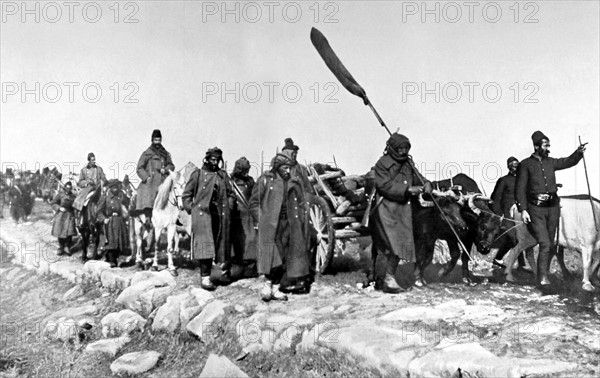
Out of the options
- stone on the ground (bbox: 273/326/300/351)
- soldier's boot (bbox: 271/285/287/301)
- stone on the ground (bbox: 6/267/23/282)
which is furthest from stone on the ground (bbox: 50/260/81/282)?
stone on the ground (bbox: 273/326/300/351)

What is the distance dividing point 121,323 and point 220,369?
2306mm

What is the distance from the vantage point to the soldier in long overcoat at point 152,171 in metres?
9.66

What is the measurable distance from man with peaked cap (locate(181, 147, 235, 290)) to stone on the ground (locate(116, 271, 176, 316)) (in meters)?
0.63

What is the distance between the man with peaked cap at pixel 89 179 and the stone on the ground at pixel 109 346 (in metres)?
4.35

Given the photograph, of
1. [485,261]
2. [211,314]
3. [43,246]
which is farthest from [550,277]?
[43,246]

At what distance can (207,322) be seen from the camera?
622 cm

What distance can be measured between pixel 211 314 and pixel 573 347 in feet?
12.4

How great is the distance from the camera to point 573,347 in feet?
14.9

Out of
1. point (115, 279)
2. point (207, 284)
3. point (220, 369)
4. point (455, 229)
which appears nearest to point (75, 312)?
point (115, 279)

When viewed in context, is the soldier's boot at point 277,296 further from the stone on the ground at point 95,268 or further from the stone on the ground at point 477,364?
the stone on the ground at point 95,268

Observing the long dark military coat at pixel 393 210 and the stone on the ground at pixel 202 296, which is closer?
the long dark military coat at pixel 393 210

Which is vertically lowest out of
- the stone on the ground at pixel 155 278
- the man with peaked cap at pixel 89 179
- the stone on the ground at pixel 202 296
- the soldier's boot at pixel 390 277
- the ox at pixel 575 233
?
the stone on the ground at pixel 202 296

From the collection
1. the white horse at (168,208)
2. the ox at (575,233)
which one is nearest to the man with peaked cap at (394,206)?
the ox at (575,233)

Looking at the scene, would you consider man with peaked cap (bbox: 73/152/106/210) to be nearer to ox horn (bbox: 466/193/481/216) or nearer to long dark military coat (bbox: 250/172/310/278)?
long dark military coat (bbox: 250/172/310/278)
